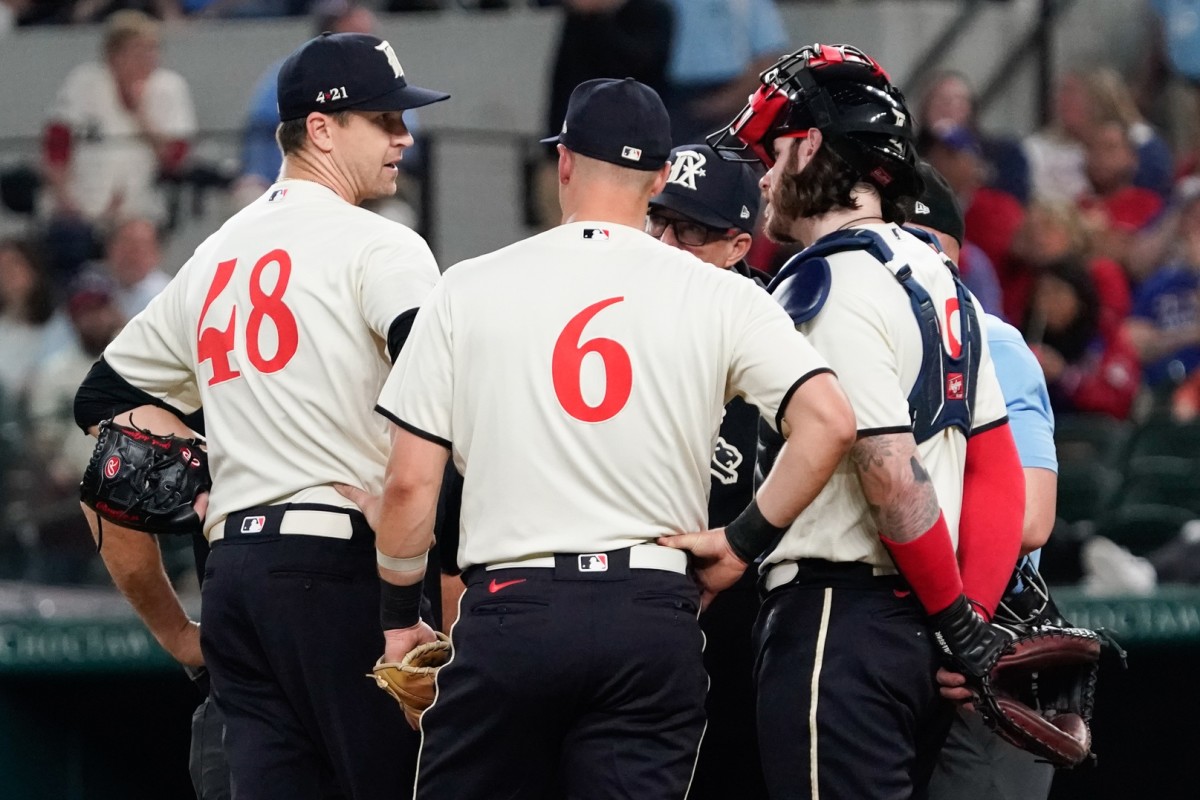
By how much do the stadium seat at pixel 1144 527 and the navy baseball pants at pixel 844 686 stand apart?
3821 mm

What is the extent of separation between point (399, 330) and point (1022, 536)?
1.38 metres

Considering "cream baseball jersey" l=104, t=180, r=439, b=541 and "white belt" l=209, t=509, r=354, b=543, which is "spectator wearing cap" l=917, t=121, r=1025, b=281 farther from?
"white belt" l=209, t=509, r=354, b=543

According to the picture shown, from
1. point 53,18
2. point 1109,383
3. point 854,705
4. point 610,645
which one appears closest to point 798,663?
point 854,705

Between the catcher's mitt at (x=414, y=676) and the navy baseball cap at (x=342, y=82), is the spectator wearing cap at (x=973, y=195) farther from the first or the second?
the catcher's mitt at (x=414, y=676)

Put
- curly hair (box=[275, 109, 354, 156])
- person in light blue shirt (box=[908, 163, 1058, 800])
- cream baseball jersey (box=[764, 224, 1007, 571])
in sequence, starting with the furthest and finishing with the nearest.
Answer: curly hair (box=[275, 109, 354, 156]) → person in light blue shirt (box=[908, 163, 1058, 800]) → cream baseball jersey (box=[764, 224, 1007, 571])

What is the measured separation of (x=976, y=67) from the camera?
1073 centimetres

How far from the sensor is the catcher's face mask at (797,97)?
12.9ft

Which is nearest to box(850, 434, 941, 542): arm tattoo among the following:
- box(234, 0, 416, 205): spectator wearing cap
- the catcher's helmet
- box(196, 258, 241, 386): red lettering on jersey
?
the catcher's helmet

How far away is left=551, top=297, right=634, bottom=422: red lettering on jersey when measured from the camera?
3.62 metres

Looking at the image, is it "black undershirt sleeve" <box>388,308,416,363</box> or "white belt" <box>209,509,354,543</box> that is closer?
"black undershirt sleeve" <box>388,308,416,363</box>

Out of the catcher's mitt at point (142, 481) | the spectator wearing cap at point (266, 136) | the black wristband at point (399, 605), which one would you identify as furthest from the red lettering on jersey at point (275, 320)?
the spectator wearing cap at point (266, 136)

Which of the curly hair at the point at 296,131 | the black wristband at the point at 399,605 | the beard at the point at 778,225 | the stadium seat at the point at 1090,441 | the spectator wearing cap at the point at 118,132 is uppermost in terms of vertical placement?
the curly hair at the point at 296,131

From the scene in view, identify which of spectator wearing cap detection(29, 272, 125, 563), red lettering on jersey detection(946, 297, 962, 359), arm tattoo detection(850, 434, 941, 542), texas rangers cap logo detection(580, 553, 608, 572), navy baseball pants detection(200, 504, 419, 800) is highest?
red lettering on jersey detection(946, 297, 962, 359)

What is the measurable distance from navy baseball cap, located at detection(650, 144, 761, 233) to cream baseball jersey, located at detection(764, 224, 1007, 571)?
2.41 feet
